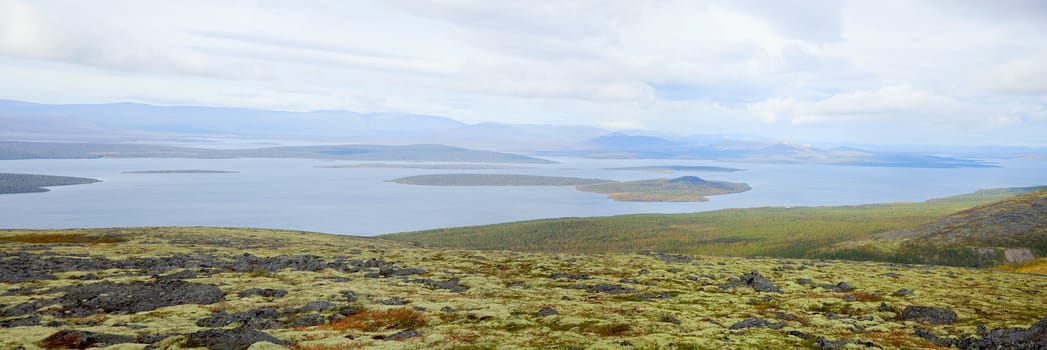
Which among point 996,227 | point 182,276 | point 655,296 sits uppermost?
point 182,276

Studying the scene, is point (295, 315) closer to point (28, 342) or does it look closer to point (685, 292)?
point (28, 342)

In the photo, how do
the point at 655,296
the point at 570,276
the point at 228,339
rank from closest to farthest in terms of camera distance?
the point at 228,339 → the point at 655,296 → the point at 570,276

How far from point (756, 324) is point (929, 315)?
46.1 feet

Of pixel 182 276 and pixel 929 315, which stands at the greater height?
pixel 929 315

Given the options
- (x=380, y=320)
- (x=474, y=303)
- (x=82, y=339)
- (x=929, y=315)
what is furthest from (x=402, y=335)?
(x=929, y=315)

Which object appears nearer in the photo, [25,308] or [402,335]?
[402,335]

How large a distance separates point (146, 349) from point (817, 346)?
114 ft

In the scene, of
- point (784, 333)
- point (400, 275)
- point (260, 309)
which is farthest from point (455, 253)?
point (784, 333)

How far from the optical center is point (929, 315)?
130ft

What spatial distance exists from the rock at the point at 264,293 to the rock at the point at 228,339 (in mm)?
13260

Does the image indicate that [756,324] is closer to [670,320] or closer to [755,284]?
[670,320]

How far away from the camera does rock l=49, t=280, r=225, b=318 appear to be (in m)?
37.3

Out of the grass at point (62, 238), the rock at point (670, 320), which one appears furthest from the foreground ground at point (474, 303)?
the grass at point (62, 238)

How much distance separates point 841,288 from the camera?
5506 centimetres
